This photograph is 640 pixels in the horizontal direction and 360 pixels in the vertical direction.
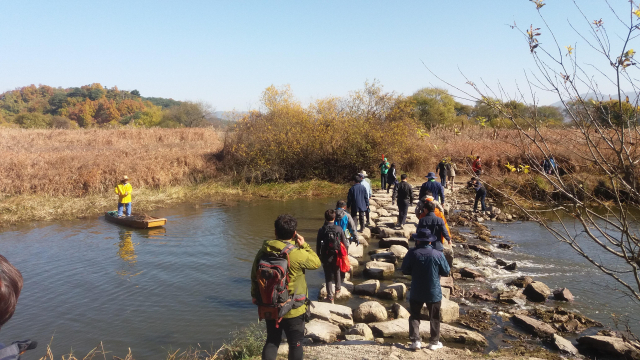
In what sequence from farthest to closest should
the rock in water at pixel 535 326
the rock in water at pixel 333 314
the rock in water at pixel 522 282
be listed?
the rock in water at pixel 522 282
the rock in water at pixel 333 314
the rock in water at pixel 535 326

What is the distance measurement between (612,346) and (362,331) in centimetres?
372

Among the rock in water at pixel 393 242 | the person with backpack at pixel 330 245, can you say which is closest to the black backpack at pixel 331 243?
the person with backpack at pixel 330 245

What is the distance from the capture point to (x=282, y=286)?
14.5ft

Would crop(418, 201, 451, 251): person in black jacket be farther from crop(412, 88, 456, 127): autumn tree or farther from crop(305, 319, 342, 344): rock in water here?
crop(412, 88, 456, 127): autumn tree

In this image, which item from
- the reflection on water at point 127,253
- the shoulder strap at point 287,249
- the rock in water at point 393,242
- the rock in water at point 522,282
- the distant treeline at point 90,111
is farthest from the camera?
the distant treeline at point 90,111

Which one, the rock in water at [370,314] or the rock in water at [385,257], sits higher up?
the rock in water at [385,257]

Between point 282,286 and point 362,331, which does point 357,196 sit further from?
point 282,286

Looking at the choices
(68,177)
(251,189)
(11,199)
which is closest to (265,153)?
(251,189)

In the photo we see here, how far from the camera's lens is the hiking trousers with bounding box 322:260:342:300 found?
7930 millimetres

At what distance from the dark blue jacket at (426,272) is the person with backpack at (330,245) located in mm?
1960

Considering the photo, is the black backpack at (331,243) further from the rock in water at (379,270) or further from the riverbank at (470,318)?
the rock in water at (379,270)

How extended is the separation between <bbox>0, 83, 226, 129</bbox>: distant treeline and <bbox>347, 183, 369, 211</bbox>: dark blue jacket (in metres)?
30.1

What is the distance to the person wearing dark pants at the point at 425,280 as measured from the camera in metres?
5.77

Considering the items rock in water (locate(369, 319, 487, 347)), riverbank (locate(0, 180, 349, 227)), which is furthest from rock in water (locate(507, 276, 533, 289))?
riverbank (locate(0, 180, 349, 227))
